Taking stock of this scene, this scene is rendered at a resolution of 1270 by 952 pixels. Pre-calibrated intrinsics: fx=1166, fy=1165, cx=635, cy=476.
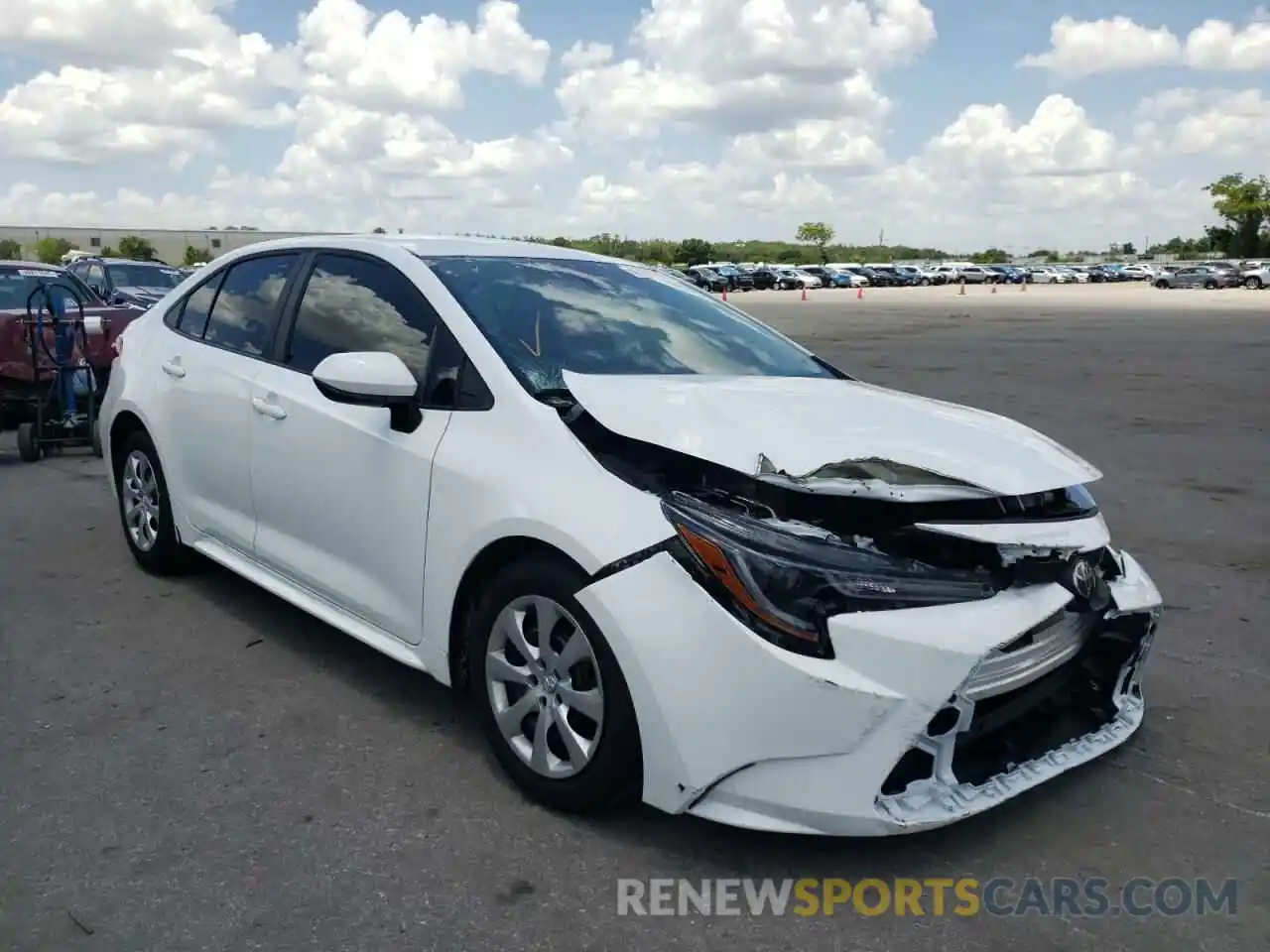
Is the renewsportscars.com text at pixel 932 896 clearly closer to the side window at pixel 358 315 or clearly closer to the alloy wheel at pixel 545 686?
the alloy wheel at pixel 545 686

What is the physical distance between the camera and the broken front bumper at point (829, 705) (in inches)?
111

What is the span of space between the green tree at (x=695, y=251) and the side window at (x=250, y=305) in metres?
114

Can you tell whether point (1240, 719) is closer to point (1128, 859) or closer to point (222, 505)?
point (1128, 859)

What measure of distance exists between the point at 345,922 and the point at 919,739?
4.83 feet

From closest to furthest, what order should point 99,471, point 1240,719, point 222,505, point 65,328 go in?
point 1240,719, point 222,505, point 99,471, point 65,328

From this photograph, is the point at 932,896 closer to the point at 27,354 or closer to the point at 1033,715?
the point at 1033,715

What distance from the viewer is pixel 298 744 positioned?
12.6 feet

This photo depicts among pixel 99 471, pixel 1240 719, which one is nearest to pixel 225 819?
pixel 1240 719

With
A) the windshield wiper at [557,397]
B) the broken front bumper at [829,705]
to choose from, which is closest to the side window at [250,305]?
the windshield wiper at [557,397]

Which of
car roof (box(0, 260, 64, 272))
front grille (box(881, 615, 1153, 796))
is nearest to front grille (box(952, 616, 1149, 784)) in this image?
front grille (box(881, 615, 1153, 796))

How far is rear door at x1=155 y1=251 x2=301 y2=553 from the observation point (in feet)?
15.5

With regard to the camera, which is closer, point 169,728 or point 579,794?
point 579,794

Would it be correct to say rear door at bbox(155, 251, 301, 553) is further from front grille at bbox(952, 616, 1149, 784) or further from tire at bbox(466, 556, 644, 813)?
front grille at bbox(952, 616, 1149, 784)

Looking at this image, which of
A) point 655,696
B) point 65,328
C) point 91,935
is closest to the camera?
point 91,935
